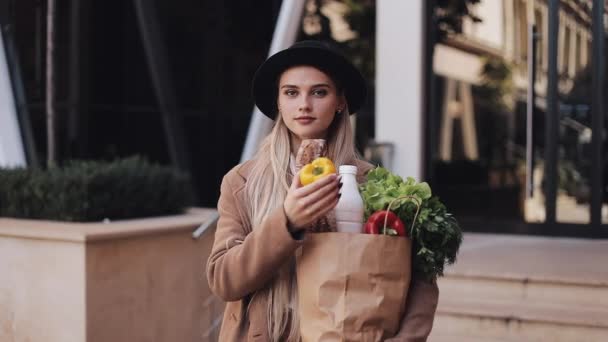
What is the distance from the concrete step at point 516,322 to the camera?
4.63 meters

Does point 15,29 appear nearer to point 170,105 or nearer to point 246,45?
point 170,105

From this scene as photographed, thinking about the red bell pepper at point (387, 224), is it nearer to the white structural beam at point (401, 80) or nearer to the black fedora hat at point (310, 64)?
the black fedora hat at point (310, 64)

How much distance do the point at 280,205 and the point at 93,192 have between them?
362 centimetres

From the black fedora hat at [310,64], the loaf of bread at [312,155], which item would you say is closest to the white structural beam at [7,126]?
the black fedora hat at [310,64]

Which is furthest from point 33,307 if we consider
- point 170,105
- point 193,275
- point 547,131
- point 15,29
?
point 15,29

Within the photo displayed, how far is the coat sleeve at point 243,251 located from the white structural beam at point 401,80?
18.5ft

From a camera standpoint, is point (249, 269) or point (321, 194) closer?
point (321, 194)

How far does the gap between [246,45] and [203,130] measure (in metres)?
1.53

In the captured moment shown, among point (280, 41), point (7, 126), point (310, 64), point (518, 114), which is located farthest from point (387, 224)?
point (518, 114)

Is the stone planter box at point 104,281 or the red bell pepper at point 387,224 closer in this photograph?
the red bell pepper at point 387,224

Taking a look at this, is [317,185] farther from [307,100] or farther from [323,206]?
[307,100]

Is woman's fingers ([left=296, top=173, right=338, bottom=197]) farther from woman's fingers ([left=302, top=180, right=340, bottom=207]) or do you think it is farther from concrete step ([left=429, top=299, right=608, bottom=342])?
concrete step ([left=429, top=299, right=608, bottom=342])

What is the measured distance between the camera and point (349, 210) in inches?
74.9

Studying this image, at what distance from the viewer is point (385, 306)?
187 cm
